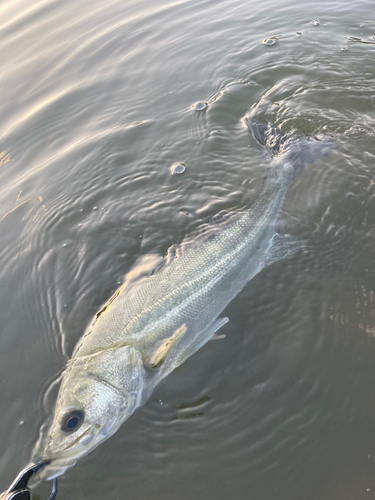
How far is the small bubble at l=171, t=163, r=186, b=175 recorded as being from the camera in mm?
5569

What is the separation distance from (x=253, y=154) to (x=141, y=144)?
1.84 meters

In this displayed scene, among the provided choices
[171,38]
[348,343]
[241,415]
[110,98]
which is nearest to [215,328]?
[241,415]

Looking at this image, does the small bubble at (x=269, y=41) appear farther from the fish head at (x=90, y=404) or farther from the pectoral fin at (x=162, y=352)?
the fish head at (x=90, y=404)

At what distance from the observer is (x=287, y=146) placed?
5.45 m

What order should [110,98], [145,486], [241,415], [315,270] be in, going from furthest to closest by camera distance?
[110,98], [315,270], [241,415], [145,486]

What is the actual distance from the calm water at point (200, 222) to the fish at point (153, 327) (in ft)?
0.65

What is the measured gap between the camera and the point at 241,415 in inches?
130

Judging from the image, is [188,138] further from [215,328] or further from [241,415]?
[241,415]

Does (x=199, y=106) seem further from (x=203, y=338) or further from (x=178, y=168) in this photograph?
(x=203, y=338)

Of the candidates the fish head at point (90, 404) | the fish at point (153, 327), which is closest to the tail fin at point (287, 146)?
the fish at point (153, 327)

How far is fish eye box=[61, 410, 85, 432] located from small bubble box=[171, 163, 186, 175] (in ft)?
11.9

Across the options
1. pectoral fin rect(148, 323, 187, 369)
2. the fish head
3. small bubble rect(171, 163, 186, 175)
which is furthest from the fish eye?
small bubble rect(171, 163, 186, 175)

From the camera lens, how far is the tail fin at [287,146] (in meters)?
5.21

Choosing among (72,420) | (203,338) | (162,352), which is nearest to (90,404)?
(72,420)
